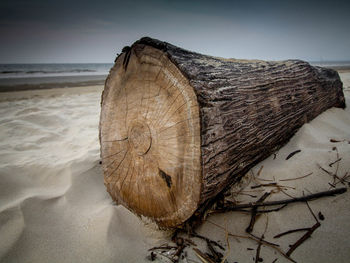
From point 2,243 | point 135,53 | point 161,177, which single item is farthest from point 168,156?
point 2,243

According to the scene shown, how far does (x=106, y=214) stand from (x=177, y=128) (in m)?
0.98

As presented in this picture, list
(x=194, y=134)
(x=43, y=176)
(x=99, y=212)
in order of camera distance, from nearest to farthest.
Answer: (x=194, y=134)
(x=99, y=212)
(x=43, y=176)

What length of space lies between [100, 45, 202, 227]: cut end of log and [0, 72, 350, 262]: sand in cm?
23

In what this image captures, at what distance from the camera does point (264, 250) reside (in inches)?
45.9

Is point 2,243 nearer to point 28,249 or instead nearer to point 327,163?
point 28,249

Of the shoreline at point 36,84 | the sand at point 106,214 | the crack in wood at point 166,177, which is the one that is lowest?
the sand at point 106,214

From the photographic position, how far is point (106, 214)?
60.6 inches

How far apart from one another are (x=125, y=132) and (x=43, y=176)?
1.23 metres

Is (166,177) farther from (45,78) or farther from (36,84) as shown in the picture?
(45,78)

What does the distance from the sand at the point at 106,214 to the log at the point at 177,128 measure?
0.62 feet

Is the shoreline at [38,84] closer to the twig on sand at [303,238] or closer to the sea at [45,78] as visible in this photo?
the sea at [45,78]

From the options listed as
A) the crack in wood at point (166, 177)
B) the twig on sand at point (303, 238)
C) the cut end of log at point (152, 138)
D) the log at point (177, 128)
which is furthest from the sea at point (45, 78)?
the twig on sand at point (303, 238)

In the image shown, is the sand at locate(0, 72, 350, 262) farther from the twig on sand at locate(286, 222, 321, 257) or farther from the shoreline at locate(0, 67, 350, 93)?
the shoreline at locate(0, 67, 350, 93)

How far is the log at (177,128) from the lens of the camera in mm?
1108
